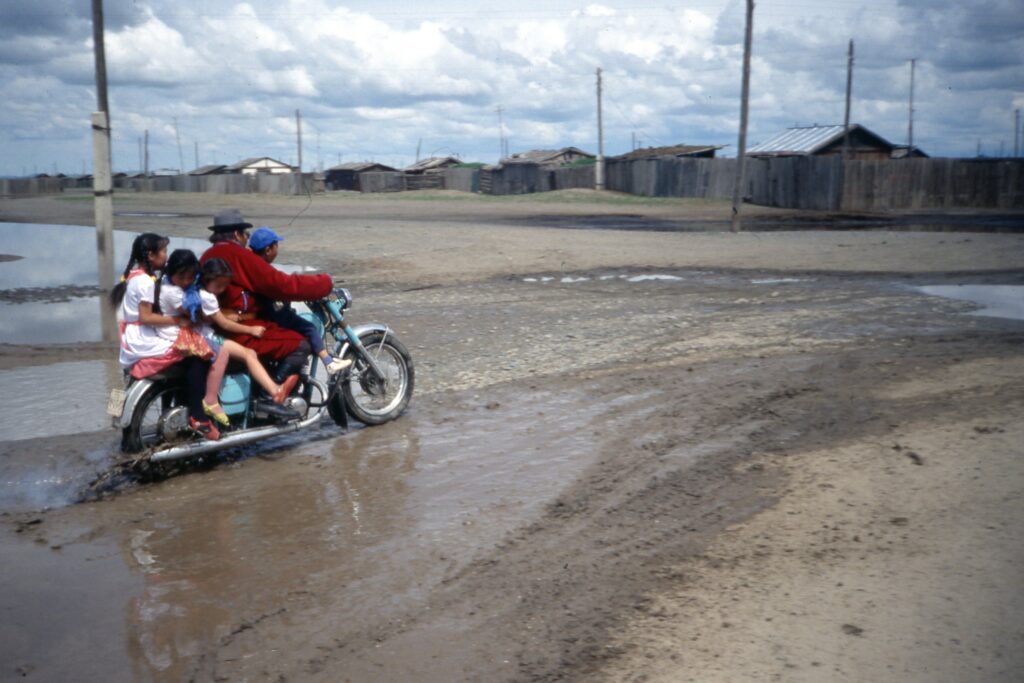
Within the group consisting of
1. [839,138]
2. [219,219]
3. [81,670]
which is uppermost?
[839,138]

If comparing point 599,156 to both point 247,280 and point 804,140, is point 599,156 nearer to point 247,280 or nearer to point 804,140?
point 804,140

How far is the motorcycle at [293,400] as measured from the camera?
6.46m

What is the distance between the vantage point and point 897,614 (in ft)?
13.9

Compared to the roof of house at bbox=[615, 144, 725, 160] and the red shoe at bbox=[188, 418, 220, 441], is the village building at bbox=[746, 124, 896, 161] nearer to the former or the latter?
the roof of house at bbox=[615, 144, 725, 160]

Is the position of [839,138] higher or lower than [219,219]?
higher

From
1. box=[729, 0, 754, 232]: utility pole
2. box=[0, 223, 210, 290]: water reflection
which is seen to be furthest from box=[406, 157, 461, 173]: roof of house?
box=[729, 0, 754, 232]: utility pole

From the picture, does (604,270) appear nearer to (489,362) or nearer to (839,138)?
(489,362)

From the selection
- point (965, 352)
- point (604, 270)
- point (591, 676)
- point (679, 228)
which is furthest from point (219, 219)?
point (679, 228)

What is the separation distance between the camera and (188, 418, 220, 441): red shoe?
657 centimetres

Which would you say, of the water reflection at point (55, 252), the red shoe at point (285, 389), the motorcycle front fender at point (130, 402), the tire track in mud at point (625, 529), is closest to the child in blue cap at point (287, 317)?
the red shoe at point (285, 389)

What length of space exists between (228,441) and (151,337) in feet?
2.76

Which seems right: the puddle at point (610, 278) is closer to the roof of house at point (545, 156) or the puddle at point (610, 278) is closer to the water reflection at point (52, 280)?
the water reflection at point (52, 280)

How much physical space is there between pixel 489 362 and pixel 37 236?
2461cm

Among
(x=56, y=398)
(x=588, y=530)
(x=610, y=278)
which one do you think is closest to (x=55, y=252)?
(x=610, y=278)
